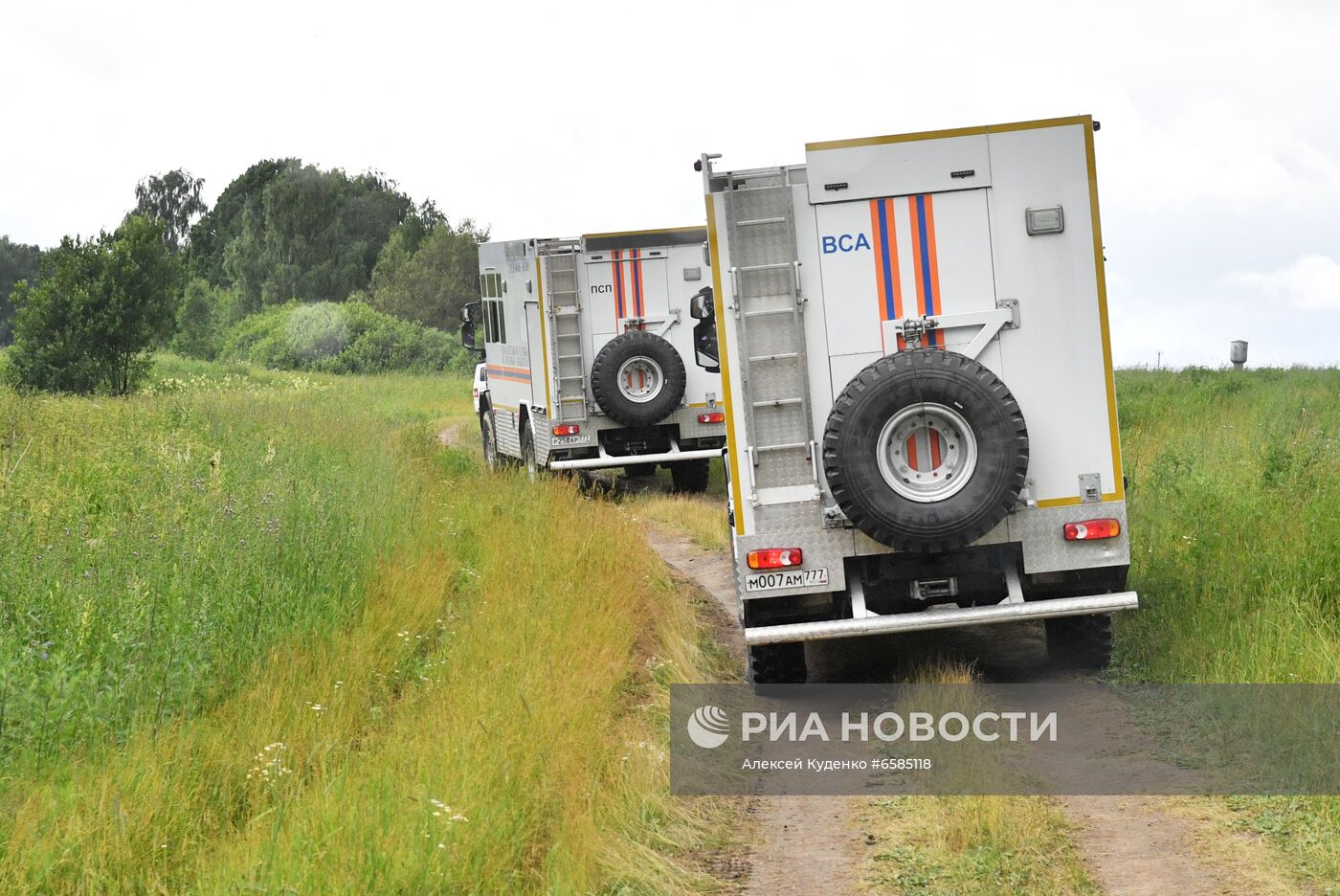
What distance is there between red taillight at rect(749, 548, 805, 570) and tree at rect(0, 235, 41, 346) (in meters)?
97.2

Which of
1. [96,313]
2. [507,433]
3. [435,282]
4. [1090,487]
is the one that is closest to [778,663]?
[1090,487]

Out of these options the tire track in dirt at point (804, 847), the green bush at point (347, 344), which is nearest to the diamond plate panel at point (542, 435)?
the tire track in dirt at point (804, 847)

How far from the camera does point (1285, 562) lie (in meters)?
8.10

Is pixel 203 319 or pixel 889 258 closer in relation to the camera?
pixel 889 258

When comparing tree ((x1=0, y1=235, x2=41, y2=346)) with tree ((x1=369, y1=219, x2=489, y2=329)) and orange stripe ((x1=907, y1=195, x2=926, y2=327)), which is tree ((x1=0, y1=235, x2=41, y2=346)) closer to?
tree ((x1=369, y1=219, x2=489, y2=329))

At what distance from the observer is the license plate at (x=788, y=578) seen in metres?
7.71

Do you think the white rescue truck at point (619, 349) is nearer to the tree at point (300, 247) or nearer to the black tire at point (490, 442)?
the black tire at point (490, 442)

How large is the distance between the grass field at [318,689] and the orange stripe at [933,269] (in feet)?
8.05

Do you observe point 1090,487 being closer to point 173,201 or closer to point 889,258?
point 889,258

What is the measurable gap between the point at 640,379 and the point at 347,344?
45.5 m

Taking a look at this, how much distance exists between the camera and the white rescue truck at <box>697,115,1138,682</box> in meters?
7.51

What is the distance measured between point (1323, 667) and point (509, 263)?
12.4m

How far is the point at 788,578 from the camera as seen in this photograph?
771 centimetres

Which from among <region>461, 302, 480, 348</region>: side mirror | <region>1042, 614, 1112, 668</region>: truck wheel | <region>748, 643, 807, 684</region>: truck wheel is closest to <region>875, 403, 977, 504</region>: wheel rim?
<region>1042, 614, 1112, 668</region>: truck wheel
